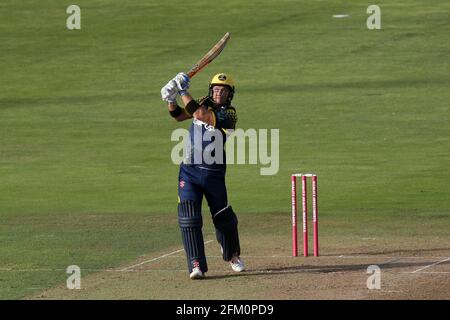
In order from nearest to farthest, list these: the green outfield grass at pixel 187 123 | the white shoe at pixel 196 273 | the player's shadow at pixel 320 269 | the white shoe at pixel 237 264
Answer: the white shoe at pixel 196 273, the player's shadow at pixel 320 269, the white shoe at pixel 237 264, the green outfield grass at pixel 187 123

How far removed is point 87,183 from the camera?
2492cm

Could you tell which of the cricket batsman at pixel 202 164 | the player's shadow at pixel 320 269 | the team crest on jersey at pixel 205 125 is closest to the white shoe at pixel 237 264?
the player's shadow at pixel 320 269

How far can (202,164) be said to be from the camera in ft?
51.1

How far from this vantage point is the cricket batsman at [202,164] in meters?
15.4

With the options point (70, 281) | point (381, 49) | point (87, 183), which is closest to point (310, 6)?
point (381, 49)

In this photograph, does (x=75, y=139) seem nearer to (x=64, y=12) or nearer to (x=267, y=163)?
(x=267, y=163)

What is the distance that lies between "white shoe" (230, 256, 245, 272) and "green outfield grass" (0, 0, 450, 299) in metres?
1.68

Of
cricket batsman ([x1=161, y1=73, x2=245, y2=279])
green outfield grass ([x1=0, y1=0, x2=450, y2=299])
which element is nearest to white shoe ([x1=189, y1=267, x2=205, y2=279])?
cricket batsman ([x1=161, y1=73, x2=245, y2=279])

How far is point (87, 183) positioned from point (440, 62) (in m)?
15.6

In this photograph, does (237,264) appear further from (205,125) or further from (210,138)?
(205,125)

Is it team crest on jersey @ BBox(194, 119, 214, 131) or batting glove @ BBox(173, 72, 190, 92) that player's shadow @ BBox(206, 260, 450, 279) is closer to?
team crest on jersey @ BBox(194, 119, 214, 131)

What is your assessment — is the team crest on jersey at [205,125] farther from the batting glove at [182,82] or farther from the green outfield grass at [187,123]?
the green outfield grass at [187,123]

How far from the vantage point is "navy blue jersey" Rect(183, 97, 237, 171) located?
15.6 m

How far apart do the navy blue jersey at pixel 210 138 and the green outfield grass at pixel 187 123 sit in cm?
208
